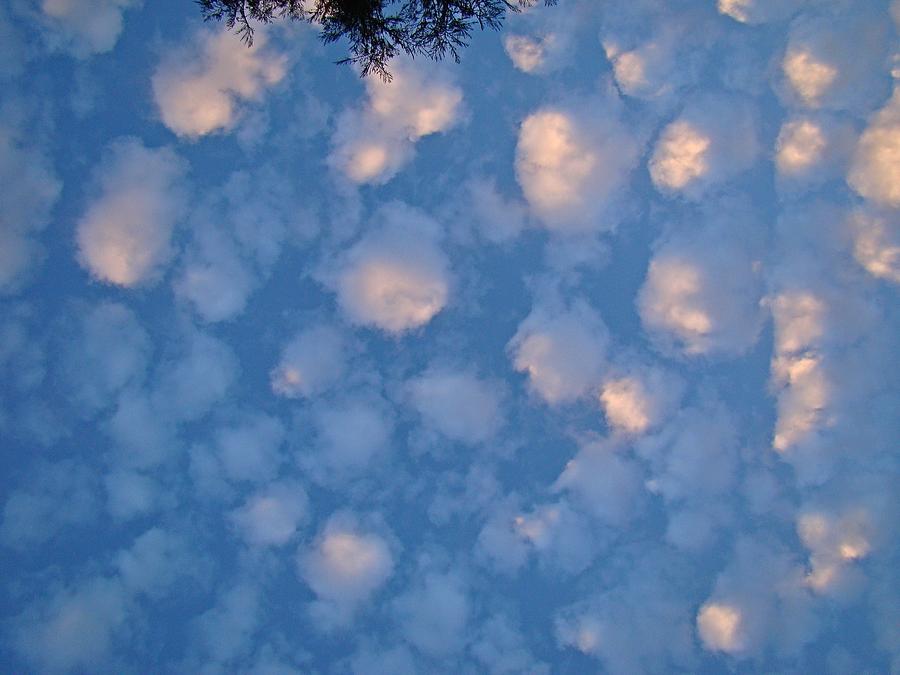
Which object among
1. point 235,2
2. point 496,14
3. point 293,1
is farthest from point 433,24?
point 235,2

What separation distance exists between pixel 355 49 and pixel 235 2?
294 centimetres

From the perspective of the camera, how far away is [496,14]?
14.1m

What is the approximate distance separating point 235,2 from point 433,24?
4737mm

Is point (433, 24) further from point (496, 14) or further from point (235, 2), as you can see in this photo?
point (235, 2)

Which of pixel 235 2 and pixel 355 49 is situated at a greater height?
pixel 235 2

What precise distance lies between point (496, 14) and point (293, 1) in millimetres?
4928

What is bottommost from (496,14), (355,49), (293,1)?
(496,14)

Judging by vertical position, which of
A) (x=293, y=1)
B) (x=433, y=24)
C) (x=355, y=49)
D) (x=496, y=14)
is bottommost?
(x=496, y=14)

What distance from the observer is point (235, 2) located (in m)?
13.7

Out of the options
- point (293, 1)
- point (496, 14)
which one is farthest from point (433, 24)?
point (293, 1)

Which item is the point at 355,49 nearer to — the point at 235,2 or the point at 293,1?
the point at 293,1

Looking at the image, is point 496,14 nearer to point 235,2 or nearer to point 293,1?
point 293,1

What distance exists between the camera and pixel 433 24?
1419 centimetres

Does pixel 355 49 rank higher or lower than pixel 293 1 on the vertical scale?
lower
